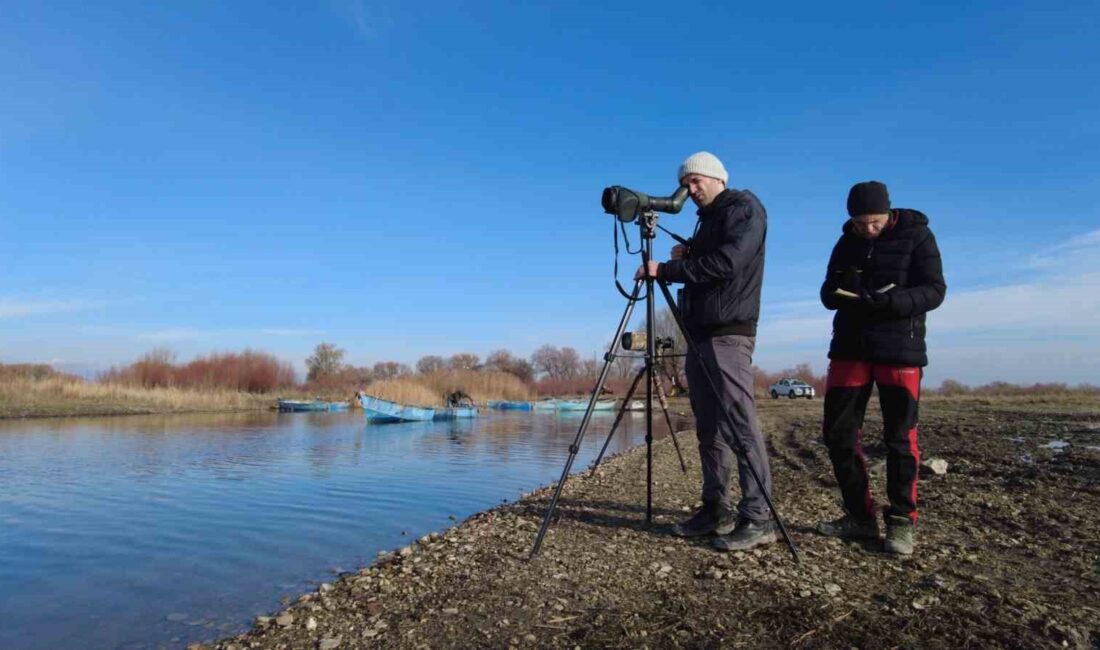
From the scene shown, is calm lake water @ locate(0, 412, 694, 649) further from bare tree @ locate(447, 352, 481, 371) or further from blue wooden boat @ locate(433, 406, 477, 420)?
bare tree @ locate(447, 352, 481, 371)

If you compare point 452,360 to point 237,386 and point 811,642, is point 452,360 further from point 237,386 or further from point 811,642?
point 811,642

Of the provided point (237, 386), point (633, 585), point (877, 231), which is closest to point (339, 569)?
point (633, 585)

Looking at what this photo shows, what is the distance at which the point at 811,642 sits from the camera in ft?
8.28

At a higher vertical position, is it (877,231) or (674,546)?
(877,231)

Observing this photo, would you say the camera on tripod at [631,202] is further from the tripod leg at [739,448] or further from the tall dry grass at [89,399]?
the tall dry grass at [89,399]

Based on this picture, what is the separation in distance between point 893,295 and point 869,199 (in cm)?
59

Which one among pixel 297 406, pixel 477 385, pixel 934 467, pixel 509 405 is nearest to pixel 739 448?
pixel 934 467

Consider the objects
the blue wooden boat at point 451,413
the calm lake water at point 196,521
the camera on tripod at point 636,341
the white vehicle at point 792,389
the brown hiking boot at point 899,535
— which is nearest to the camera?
the brown hiking boot at point 899,535

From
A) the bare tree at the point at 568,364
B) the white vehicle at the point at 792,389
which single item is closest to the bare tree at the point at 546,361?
the bare tree at the point at 568,364

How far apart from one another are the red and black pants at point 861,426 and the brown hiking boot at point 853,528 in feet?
0.17

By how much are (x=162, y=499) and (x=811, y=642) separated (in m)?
8.91

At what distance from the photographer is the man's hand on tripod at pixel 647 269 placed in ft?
12.9

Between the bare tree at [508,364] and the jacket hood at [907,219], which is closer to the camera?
the jacket hood at [907,219]

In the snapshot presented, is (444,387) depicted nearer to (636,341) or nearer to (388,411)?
(388,411)
